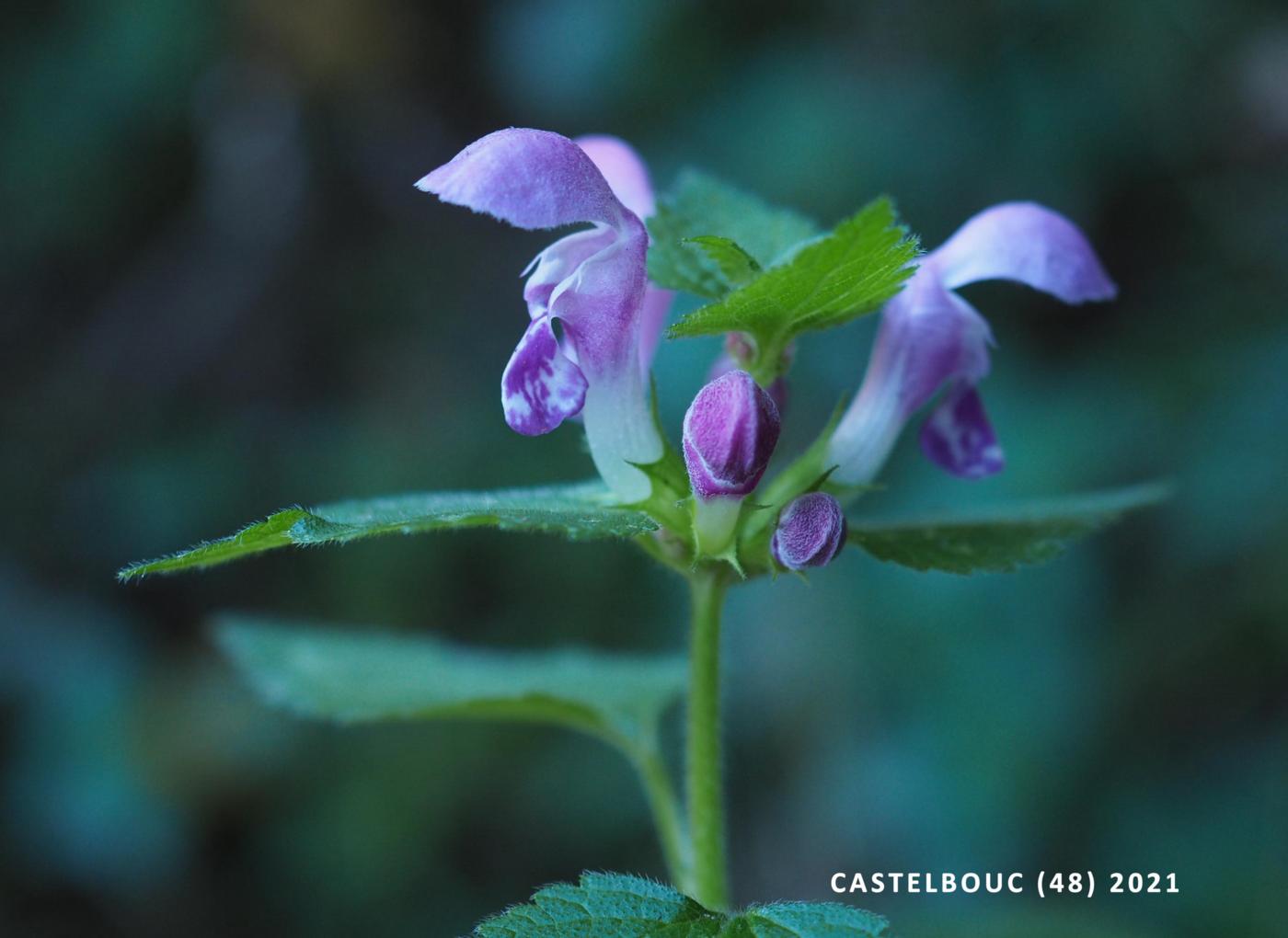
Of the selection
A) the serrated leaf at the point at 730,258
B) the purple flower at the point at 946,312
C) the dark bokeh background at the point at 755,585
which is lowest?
the serrated leaf at the point at 730,258

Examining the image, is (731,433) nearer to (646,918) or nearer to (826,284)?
(826,284)

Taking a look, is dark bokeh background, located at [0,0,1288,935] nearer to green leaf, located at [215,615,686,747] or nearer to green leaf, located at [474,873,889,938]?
green leaf, located at [215,615,686,747]

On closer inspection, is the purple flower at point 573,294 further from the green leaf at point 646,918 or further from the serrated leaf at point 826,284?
the green leaf at point 646,918

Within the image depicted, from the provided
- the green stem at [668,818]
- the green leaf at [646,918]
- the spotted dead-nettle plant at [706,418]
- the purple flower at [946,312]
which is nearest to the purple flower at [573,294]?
the spotted dead-nettle plant at [706,418]

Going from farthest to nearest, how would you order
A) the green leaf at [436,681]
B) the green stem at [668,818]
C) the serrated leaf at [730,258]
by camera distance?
the green leaf at [436,681] < the green stem at [668,818] < the serrated leaf at [730,258]

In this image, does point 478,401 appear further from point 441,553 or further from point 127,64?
point 127,64

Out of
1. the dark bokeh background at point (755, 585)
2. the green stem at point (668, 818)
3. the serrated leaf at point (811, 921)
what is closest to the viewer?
the serrated leaf at point (811, 921)

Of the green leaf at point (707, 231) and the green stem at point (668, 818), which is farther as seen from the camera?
the green stem at point (668, 818)
